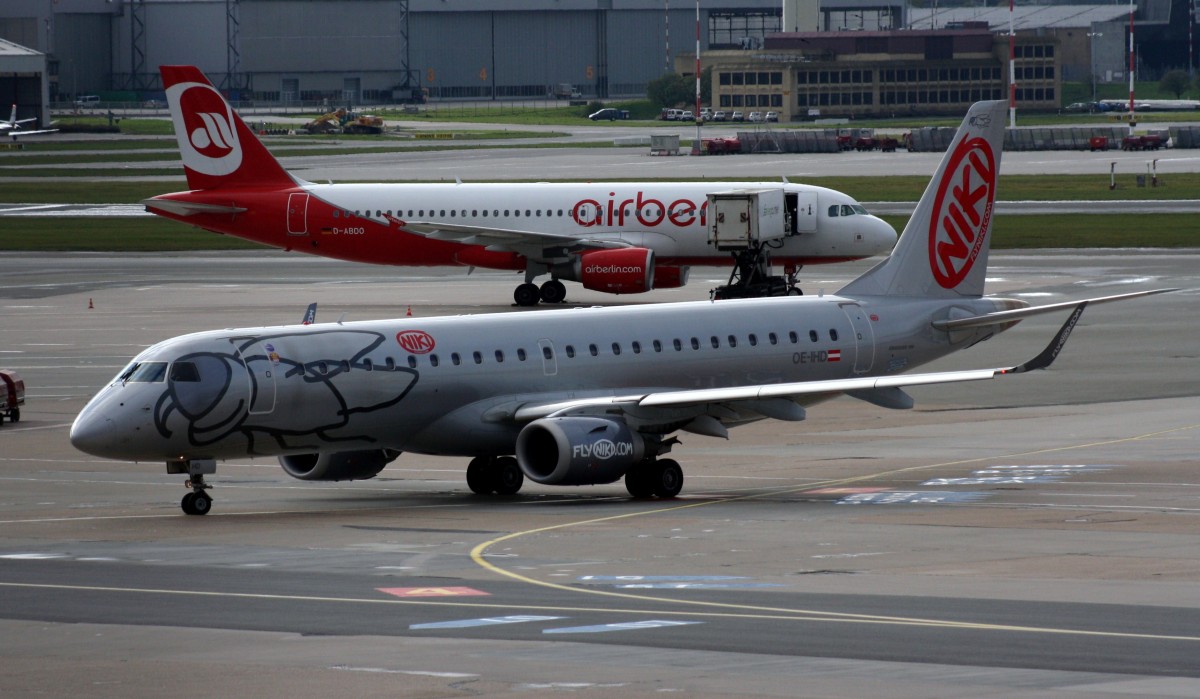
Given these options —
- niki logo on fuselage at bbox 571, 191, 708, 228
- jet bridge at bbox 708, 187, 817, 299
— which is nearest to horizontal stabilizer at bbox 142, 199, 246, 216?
niki logo on fuselage at bbox 571, 191, 708, 228

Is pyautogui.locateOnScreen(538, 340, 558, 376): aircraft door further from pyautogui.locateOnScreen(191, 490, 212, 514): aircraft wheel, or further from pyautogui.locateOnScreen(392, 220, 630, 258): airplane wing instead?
pyautogui.locateOnScreen(392, 220, 630, 258): airplane wing

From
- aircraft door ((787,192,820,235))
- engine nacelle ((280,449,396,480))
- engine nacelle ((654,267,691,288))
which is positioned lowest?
engine nacelle ((280,449,396,480))

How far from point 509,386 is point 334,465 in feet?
11.4

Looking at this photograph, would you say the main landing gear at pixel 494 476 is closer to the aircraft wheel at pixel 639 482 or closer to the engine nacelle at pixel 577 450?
the engine nacelle at pixel 577 450

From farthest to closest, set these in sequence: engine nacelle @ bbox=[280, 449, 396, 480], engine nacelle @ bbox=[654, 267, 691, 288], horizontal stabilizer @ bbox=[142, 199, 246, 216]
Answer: horizontal stabilizer @ bbox=[142, 199, 246, 216] → engine nacelle @ bbox=[654, 267, 691, 288] → engine nacelle @ bbox=[280, 449, 396, 480]

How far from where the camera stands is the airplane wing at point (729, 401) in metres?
31.8

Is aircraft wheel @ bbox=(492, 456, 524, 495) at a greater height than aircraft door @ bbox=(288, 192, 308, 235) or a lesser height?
lesser

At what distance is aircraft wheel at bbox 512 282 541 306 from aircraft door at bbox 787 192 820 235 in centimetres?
972

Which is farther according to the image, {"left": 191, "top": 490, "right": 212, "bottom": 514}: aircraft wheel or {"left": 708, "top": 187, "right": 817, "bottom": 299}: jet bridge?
{"left": 708, "top": 187, "right": 817, "bottom": 299}: jet bridge

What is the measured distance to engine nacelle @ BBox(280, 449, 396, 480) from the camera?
108 ft

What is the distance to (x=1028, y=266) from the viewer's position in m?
76.9

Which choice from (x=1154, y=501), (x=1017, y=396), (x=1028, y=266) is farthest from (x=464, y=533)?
(x=1028, y=266)

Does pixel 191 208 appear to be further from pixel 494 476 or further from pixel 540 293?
pixel 494 476

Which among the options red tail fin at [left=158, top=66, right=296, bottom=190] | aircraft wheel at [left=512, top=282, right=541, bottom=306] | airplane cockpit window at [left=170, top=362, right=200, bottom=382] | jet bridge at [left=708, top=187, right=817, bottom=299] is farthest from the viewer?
red tail fin at [left=158, top=66, right=296, bottom=190]
